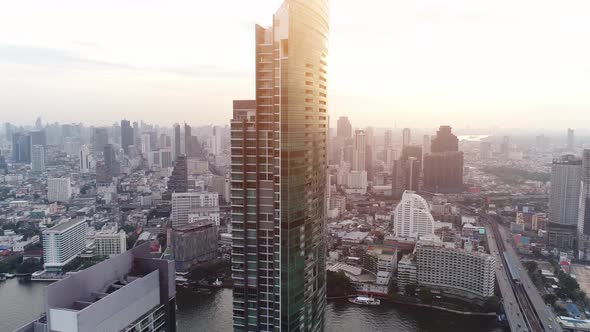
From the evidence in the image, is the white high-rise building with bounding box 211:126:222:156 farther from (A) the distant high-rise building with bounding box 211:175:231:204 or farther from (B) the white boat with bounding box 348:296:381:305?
(B) the white boat with bounding box 348:296:381:305

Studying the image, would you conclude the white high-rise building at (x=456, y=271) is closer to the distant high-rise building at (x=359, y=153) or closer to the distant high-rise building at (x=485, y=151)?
the distant high-rise building at (x=359, y=153)

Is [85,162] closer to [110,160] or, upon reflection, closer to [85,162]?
[85,162]

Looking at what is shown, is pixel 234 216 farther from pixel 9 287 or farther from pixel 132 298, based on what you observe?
pixel 9 287

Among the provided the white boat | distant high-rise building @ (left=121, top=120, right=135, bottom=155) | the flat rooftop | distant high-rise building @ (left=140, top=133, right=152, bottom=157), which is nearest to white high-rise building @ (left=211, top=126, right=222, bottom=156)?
distant high-rise building @ (left=140, top=133, right=152, bottom=157)

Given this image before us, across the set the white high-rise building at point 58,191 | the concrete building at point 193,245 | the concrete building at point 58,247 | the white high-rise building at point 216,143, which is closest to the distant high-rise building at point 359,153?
the white high-rise building at point 216,143

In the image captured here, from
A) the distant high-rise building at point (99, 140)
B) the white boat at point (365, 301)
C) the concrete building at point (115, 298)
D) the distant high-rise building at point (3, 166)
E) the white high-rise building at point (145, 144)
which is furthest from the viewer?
the white high-rise building at point (145, 144)

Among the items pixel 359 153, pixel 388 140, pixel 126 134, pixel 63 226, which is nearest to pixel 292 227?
pixel 63 226
